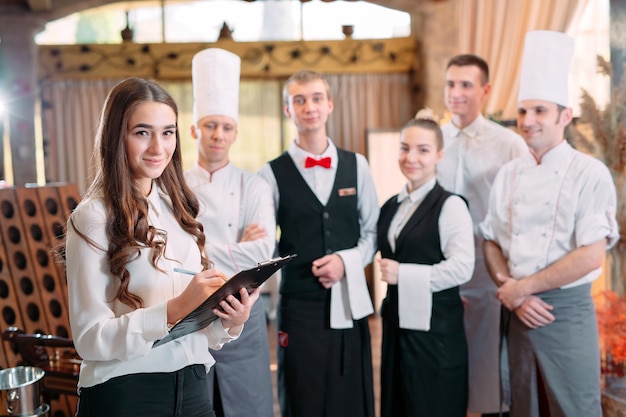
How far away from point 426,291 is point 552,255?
0.45 m

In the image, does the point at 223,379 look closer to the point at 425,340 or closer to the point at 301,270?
the point at 301,270

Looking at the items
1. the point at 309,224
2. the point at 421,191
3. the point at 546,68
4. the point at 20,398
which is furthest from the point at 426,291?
the point at 20,398

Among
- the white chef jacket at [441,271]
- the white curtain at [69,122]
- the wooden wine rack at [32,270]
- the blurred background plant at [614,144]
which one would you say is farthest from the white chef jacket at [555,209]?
the white curtain at [69,122]

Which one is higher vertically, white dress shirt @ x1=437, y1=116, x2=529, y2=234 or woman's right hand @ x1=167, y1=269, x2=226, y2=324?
white dress shirt @ x1=437, y1=116, x2=529, y2=234

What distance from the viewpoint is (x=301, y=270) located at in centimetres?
257

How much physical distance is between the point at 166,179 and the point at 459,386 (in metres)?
1.45

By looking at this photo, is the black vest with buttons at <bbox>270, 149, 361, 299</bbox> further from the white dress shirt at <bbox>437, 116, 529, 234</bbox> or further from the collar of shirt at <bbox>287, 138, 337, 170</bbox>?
the white dress shirt at <bbox>437, 116, 529, 234</bbox>

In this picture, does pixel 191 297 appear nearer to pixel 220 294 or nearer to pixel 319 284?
pixel 220 294

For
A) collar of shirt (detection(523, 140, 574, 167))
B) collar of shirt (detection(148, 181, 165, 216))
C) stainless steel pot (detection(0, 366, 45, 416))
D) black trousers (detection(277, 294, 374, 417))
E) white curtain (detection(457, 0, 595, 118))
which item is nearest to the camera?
collar of shirt (detection(148, 181, 165, 216))

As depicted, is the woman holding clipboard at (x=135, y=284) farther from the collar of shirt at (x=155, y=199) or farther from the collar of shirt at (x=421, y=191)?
the collar of shirt at (x=421, y=191)

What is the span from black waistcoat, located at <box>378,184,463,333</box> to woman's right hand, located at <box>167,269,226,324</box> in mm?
1218

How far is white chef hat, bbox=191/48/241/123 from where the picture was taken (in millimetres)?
2490

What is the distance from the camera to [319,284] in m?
2.57

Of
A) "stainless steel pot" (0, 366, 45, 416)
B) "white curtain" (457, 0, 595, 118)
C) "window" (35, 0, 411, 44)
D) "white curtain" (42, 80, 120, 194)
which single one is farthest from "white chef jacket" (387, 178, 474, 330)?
"white curtain" (42, 80, 120, 194)
